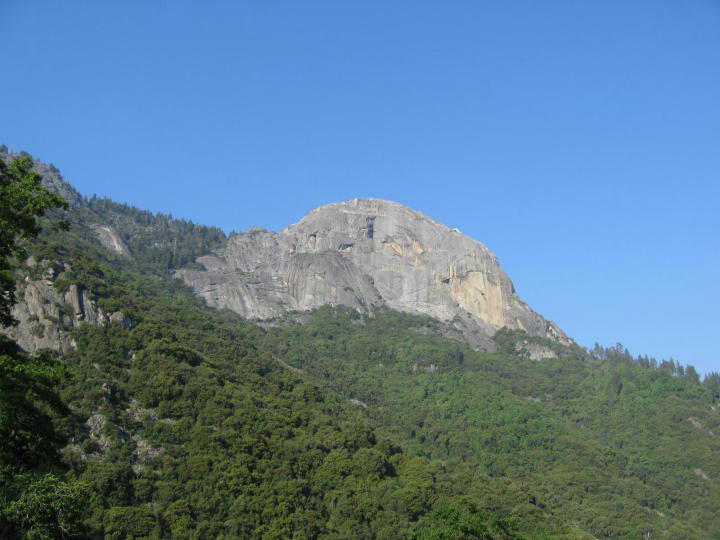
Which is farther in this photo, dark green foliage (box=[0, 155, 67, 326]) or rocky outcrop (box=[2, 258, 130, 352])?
rocky outcrop (box=[2, 258, 130, 352])

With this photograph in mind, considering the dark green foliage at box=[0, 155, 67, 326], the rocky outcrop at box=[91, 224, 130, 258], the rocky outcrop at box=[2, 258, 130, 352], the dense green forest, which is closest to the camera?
the dark green foliage at box=[0, 155, 67, 326]

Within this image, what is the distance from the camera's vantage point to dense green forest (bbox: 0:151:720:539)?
2295 inches

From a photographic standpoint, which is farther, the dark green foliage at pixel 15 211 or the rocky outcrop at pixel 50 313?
the rocky outcrop at pixel 50 313

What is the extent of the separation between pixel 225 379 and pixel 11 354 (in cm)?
7570

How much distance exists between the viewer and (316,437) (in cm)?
9212

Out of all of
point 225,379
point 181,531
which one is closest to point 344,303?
point 225,379

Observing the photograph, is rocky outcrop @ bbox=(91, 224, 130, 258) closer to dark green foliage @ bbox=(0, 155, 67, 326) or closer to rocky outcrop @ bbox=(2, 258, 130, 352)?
rocky outcrop @ bbox=(2, 258, 130, 352)

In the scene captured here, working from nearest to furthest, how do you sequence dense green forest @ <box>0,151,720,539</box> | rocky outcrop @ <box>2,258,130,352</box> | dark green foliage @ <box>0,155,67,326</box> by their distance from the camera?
dark green foliage @ <box>0,155,67,326</box> → dense green forest @ <box>0,151,720,539</box> → rocky outcrop @ <box>2,258,130,352</box>

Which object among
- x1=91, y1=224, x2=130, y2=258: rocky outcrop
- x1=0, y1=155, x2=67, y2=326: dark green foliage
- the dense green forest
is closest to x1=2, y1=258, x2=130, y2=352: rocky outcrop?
the dense green forest

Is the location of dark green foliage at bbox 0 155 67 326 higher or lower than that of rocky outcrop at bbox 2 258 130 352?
lower

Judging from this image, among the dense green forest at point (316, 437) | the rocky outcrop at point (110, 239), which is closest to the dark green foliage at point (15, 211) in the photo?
the dense green forest at point (316, 437)

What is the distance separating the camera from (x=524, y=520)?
8344 cm

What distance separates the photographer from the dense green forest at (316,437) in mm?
58281

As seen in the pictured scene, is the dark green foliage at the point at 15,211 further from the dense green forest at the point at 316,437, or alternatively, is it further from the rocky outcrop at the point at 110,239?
the rocky outcrop at the point at 110,239
